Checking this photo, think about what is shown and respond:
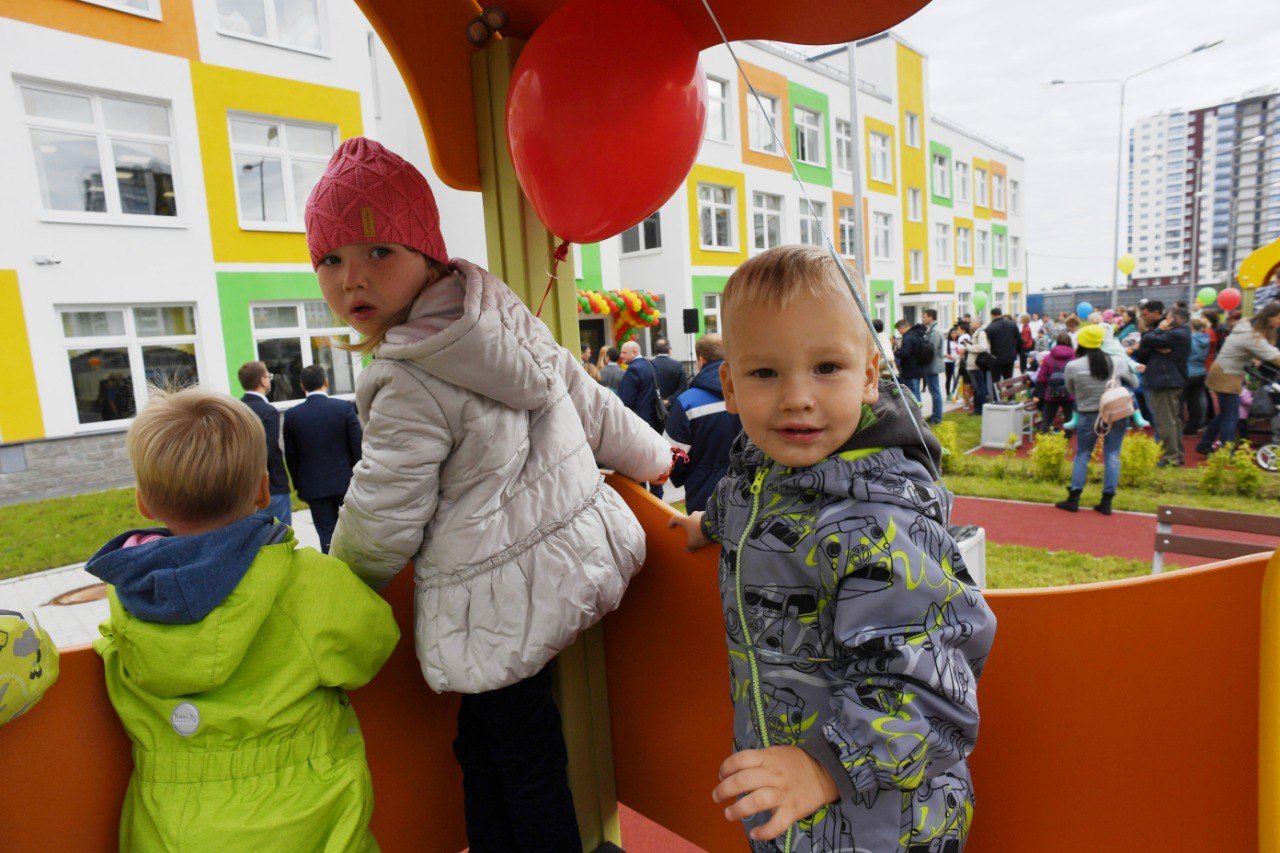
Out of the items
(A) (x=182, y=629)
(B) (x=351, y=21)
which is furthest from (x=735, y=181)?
(A) (x=182, y=629)

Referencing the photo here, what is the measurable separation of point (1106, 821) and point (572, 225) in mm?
1504

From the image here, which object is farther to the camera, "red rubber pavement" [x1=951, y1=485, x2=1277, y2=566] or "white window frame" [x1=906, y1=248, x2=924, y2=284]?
"white window frame" [x1=906, y1=248, x2=924, y2=284]

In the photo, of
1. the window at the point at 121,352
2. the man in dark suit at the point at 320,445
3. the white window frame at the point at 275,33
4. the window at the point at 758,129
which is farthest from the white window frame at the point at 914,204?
the man in dark suit at the point at 320,445

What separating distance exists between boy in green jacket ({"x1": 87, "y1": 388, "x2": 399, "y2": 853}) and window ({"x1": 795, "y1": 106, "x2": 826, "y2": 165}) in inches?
727

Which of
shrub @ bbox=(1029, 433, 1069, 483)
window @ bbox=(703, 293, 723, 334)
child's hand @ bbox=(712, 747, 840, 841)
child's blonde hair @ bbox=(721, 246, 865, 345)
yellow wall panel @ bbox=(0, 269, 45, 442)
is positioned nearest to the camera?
child's hand @ bbox=(712, 747, 840, 841)

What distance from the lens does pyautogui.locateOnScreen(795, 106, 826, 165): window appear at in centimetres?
1816

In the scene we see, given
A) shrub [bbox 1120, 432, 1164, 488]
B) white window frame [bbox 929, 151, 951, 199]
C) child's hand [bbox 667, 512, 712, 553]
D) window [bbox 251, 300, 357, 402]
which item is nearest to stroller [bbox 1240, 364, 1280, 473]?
shrub [bbox 1120, 432, 1164, 488]

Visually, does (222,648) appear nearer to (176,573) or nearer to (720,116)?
(176,573)

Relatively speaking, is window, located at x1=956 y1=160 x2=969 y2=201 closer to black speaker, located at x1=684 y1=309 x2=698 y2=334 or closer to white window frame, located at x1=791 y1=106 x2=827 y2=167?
white window frame, located at x1=791 y1=106 x2=827 y2=167

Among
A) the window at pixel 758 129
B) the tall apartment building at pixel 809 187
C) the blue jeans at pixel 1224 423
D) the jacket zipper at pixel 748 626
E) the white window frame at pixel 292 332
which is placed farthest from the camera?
the window at pixel 758 129

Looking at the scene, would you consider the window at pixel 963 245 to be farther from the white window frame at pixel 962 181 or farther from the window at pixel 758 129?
the window at pixel 758 129

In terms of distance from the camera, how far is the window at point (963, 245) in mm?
24172

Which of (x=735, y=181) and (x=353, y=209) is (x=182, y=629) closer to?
(x=353, y=209)

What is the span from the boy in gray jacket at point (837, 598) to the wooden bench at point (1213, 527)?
271 centimetres
